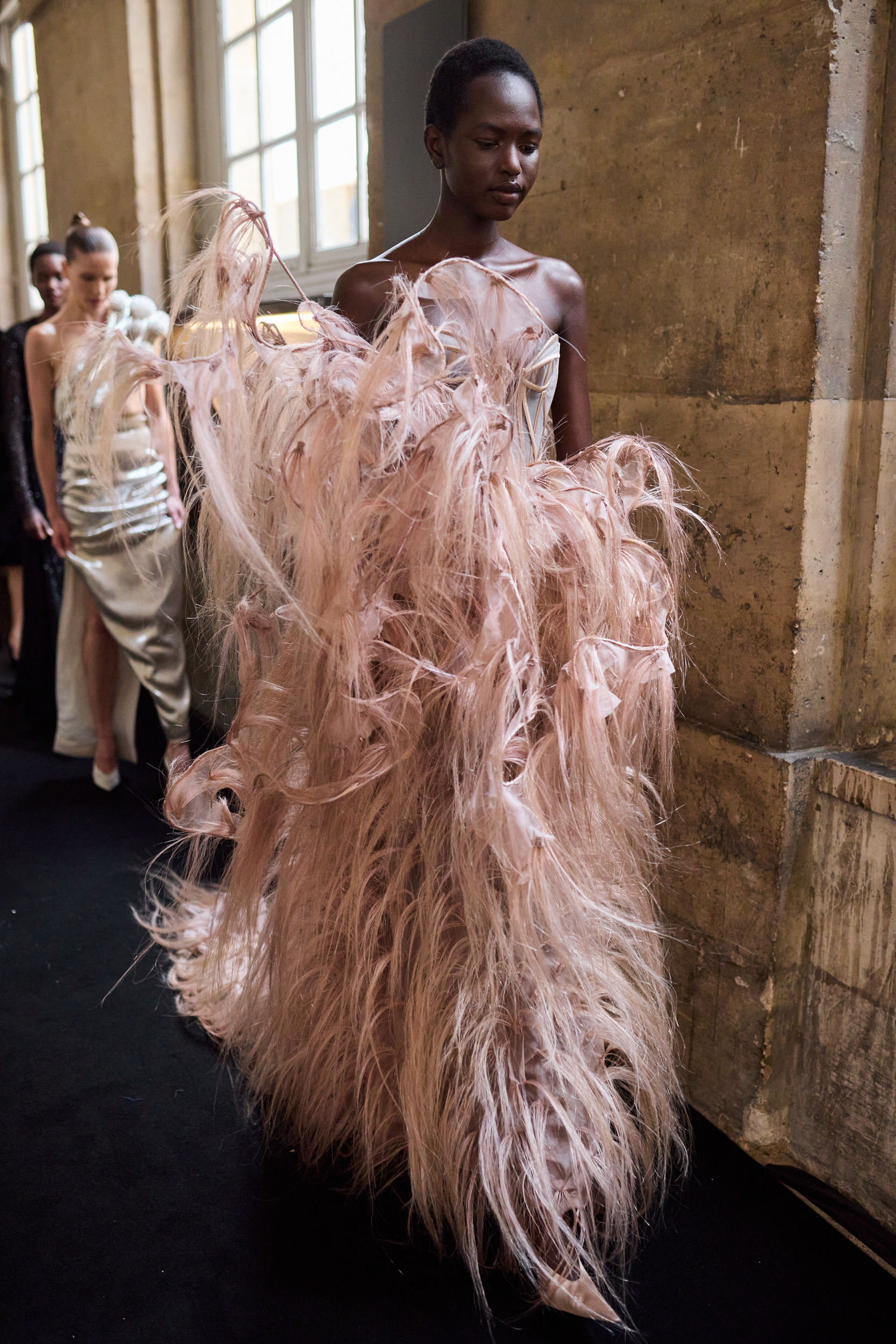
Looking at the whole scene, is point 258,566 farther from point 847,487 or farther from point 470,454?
point 847,487

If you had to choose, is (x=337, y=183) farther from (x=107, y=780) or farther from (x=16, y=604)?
(x=16, y=604)

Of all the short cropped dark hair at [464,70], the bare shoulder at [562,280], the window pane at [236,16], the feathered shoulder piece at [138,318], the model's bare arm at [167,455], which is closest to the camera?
the short cropped dark hair at [464,70]

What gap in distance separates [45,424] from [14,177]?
4661 mm

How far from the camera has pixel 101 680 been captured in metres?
3.49

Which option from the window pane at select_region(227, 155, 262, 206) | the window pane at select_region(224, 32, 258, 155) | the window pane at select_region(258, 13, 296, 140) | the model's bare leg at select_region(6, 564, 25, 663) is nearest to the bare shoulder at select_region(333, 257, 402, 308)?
the window pane at select_region(258, 13, 296, 140)

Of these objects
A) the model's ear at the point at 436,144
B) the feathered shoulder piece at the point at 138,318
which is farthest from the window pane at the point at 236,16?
the model's ear at the point at 436,144

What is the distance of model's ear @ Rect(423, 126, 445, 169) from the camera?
4.76 ft

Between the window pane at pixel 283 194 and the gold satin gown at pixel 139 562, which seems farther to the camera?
the window pane at pixel 283 194

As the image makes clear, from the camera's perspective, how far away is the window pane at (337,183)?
3.58 metres

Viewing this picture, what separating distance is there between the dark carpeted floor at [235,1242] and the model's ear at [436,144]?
1.56 metres

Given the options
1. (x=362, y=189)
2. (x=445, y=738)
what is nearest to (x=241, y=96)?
(x=362, y=189)

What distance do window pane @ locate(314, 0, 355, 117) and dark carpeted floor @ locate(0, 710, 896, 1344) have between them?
Answer: 3015mm

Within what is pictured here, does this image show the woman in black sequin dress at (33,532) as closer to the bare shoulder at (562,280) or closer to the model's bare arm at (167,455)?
the model's bare arm at (167,455)

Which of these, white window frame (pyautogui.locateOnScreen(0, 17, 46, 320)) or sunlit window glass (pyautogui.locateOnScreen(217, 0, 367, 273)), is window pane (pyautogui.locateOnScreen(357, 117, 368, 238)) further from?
white window frame (pyautogui.locateOnScreen(0, 17, 46, 320))
